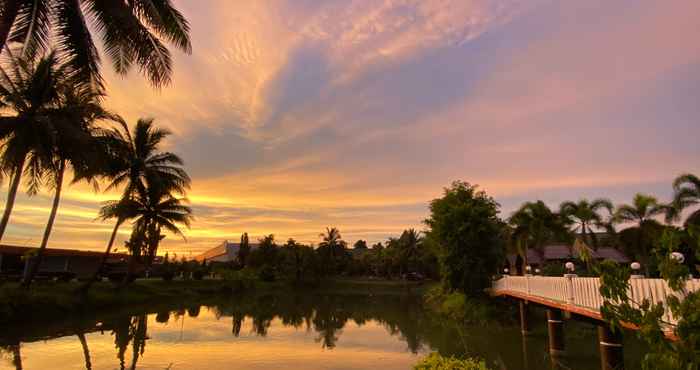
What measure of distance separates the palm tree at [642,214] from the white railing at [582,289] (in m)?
→ 14.0

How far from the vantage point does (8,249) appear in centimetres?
3712

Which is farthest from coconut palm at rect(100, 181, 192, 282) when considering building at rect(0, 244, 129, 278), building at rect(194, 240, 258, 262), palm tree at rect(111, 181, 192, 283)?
building at rect(194, 240, 258, 262)

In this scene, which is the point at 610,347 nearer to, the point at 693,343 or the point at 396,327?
the point at 693,343

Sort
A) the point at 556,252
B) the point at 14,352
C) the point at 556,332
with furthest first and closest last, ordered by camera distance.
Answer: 1. the point at 556,252
2. the point at 556,332
3. the point at 14,352

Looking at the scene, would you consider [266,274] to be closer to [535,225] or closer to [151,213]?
[151,213]

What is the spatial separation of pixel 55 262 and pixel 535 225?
43.0 m

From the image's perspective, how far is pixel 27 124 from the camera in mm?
17719

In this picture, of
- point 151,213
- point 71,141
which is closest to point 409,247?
point 151,213

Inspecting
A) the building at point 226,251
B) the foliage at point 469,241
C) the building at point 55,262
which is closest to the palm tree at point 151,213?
the building at point 55,262

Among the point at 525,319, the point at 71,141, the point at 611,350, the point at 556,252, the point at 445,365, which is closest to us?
the point at 445,365

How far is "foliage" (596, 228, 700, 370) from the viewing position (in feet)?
9.06

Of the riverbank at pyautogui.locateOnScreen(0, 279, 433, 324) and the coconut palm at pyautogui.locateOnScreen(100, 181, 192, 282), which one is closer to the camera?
the riverbank at pyautogui.locateOnScreen(0, 279, 433, 324)

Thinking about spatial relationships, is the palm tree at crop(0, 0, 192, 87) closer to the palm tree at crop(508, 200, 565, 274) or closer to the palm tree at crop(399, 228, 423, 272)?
the palm tree at crop(508, 200, 565, 274)

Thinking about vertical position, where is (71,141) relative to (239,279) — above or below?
above
